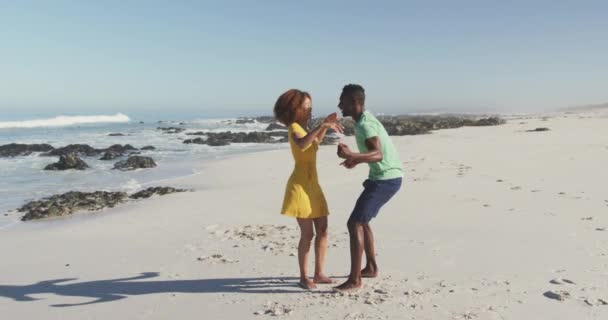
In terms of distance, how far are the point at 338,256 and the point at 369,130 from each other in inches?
73.5

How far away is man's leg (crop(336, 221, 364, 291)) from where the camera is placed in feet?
14.3

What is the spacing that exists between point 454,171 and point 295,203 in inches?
302

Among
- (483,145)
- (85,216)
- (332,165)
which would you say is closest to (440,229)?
(85,216)

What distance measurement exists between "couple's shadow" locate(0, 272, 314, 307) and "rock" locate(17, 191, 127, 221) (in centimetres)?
409

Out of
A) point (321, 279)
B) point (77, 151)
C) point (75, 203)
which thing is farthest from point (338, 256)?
point (77, 151)

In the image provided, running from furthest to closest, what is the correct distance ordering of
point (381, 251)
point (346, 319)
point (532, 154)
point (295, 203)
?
point (532, 154), point (381, 251), point (295, 203), point (346, 319)

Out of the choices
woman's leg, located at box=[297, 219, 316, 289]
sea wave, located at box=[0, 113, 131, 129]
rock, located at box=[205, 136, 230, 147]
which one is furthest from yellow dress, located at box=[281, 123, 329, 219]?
sea wave, located at box=[0, 113, 131, 129]

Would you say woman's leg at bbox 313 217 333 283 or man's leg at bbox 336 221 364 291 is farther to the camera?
woman's leg at bbox 313 217 333 283

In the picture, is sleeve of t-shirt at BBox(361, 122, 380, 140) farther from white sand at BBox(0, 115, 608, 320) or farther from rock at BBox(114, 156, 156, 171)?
rock at BBox(114, 156, 156, 171)

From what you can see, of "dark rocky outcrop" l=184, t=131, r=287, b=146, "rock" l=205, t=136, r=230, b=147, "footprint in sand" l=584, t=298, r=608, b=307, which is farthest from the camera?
"dark rocky outcrop" l=184, t=131, r=287, b=146

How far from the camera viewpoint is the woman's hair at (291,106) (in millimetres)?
4441

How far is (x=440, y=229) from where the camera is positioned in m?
6.50

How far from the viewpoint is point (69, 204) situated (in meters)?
9.56

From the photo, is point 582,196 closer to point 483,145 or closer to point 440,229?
point 440,229
